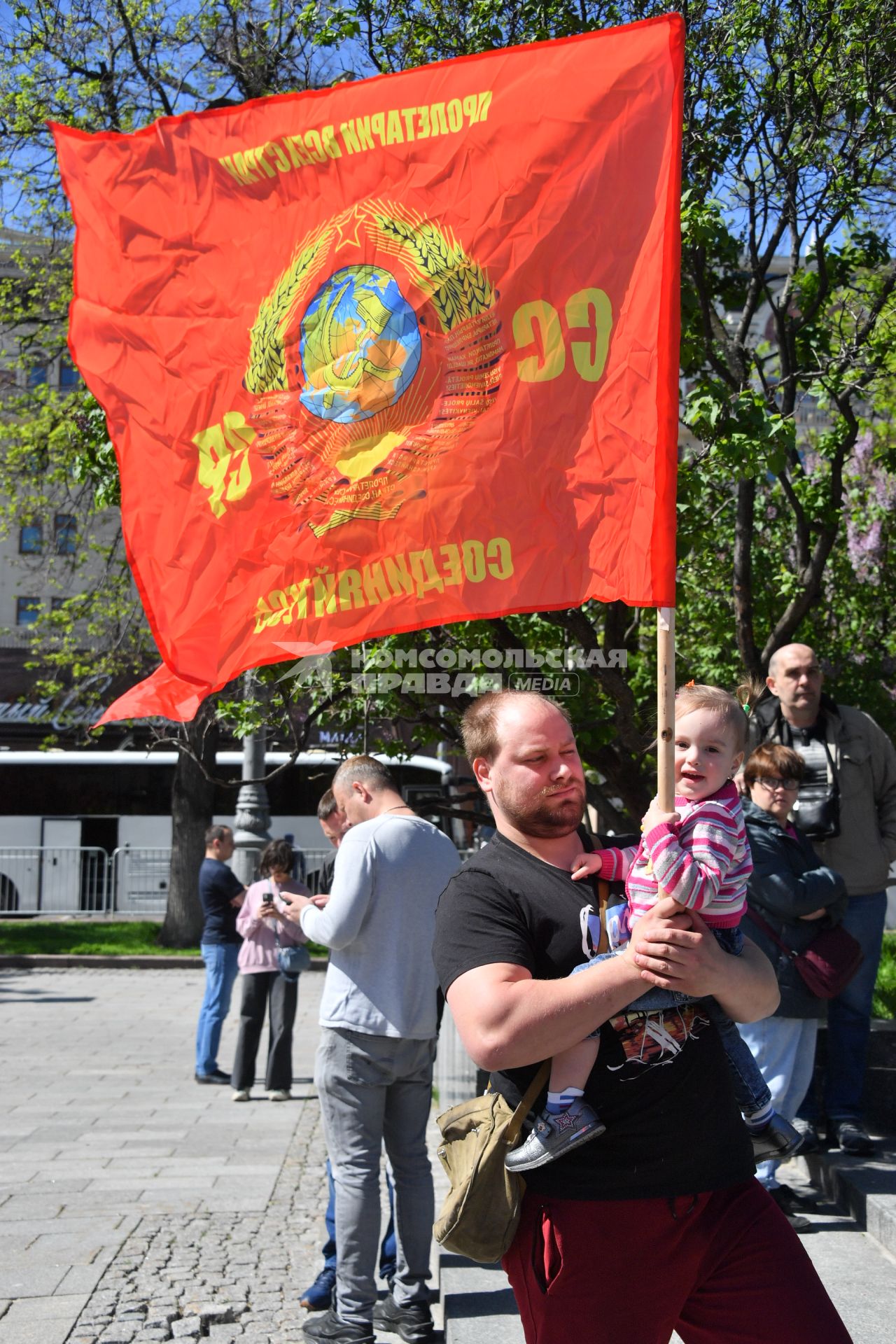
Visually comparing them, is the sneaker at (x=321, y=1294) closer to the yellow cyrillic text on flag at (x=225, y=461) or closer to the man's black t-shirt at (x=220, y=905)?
the yellow cyrillic text on flag at (x=225, y=461)

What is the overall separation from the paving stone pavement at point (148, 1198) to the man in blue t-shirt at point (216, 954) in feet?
0.96

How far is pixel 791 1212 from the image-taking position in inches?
213

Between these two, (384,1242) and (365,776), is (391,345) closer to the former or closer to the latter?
(365,776)

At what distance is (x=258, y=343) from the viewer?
418 centimetres

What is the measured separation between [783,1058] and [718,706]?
113 inches

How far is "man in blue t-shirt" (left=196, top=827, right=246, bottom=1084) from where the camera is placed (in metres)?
10.3

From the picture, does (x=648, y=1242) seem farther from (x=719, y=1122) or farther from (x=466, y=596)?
(x=466, y=596)

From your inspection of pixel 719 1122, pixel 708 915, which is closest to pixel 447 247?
pixel 708 915

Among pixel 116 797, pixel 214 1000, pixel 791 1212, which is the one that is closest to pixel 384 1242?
pixel 791 1212

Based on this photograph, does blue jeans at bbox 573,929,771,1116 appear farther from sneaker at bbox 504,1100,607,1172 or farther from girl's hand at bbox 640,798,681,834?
girl's hand at bbox 640,798,681,834

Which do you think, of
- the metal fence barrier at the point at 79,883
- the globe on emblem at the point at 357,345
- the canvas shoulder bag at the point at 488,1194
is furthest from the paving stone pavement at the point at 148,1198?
the metal fence barrier at the point at 79,883

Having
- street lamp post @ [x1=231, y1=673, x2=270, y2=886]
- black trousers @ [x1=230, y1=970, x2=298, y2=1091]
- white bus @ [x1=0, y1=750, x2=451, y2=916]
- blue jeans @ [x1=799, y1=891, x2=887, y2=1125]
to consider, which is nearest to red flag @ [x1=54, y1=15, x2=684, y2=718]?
blue jeans @ [x1=799, y1=891, x2=887, y2=1125]

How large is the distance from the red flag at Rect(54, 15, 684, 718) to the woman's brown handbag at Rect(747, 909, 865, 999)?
2553mm

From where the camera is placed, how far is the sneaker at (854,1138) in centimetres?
576
